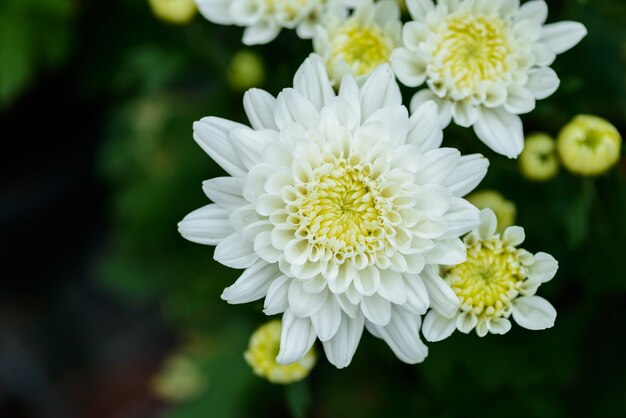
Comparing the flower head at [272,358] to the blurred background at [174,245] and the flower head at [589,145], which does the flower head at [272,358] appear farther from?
the flower head at [589,145]

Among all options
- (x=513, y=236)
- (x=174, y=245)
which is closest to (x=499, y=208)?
(x=513, y=236)

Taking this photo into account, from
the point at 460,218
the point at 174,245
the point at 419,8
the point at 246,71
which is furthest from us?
the point at 174,245

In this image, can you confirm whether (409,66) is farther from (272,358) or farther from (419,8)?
(272,358)

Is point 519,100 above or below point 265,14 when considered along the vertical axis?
below

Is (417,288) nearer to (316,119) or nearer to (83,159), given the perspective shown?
(316,119)

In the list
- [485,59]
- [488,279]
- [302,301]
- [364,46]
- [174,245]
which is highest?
[364,46]

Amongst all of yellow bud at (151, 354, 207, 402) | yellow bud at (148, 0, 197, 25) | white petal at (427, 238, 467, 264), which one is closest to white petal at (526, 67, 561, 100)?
white petal at (427, 238, 467, 264)

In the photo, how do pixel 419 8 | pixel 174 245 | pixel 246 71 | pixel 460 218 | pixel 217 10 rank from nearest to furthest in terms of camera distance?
1. pixel 460 218
2. pixel 419 8
3. pixel 217 10
4. pixel 246 71
5. pixel 174 245
